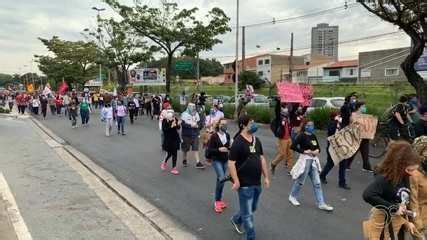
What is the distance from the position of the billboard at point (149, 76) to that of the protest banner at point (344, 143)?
36773 mm

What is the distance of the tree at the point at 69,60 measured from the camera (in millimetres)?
67312

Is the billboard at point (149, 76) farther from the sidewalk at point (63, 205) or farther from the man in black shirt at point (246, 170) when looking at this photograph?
the man in black shirt at point (246, 170)

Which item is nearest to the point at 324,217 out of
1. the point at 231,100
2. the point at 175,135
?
the point at 175,135

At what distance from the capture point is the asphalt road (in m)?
7.90

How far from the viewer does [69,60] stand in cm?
6844

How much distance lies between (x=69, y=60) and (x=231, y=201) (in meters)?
61.8

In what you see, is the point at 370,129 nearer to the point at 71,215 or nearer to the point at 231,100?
the point at 71,215

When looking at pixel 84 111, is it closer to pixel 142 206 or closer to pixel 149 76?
pixel 142 206

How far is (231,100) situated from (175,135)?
845 inches

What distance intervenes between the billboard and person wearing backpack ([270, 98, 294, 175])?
3469 cm

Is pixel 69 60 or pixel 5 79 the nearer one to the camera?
pixel 69 60

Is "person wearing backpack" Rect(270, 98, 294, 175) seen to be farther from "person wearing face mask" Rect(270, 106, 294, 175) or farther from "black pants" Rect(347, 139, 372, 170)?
"black pants" Rect(347, 139, 372, 170)

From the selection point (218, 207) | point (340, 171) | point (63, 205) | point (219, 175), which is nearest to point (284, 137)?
point (340, 171)

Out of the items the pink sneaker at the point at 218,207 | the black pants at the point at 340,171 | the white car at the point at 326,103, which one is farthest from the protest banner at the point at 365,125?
the white car at the point at 326,103
